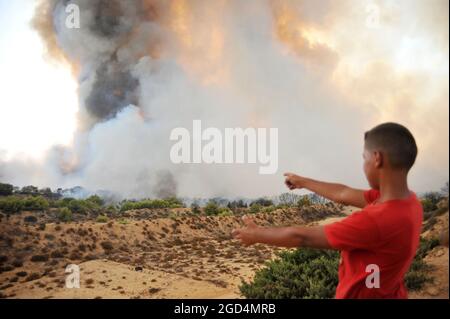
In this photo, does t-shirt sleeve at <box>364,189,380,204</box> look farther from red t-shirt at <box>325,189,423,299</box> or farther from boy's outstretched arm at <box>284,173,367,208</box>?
red t-shirt at <box>325,189,423,299</box>

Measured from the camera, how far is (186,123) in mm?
19906

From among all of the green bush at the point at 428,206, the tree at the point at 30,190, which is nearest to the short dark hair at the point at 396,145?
the green bush at the point at 428,206

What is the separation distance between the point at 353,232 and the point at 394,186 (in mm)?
326

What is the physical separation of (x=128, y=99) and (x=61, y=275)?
1550 cm

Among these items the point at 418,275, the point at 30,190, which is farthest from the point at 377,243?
the point at 30,190

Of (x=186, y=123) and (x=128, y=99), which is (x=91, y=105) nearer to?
(x=128, y=99)

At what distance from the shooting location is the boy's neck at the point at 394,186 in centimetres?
182

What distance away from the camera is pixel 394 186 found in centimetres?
184

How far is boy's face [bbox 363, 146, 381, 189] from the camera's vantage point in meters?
1.88

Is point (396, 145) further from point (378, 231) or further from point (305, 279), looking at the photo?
point (305, 279)

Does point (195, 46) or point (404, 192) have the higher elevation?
point (195, 46)
